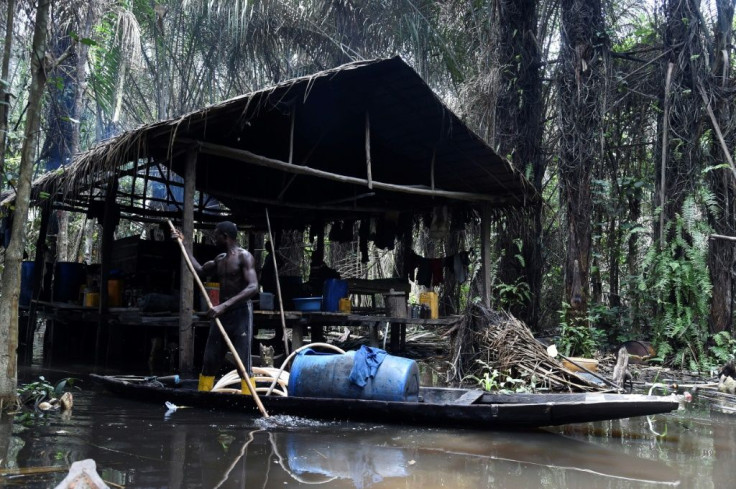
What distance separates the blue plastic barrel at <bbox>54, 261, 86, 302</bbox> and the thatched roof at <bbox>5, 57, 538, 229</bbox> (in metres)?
1.15

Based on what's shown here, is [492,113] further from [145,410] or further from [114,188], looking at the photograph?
[145,410]

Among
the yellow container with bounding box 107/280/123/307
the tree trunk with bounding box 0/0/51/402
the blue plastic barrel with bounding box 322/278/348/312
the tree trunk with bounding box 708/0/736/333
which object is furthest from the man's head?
the tree trunk with bounding box 708/0/736/333

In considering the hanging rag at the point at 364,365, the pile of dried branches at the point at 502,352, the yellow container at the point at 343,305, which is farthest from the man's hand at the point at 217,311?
the yellow container at the point at 343,305

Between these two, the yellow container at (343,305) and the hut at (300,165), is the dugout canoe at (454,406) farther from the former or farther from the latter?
the yellow container at (343,305)

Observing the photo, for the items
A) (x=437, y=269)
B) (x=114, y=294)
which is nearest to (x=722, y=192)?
(x=437, y=269)

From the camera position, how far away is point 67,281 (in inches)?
455

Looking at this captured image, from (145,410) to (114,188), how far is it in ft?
16.6

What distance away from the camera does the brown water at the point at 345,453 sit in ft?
12.7

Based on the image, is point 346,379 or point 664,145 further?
point 664,145

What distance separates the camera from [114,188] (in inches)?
396

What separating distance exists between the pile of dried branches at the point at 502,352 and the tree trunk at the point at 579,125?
2.59 metres

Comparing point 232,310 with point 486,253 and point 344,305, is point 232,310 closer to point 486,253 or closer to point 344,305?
point 344,305

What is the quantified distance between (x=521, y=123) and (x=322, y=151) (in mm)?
3632


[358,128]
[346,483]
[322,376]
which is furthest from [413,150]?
[346,483]
